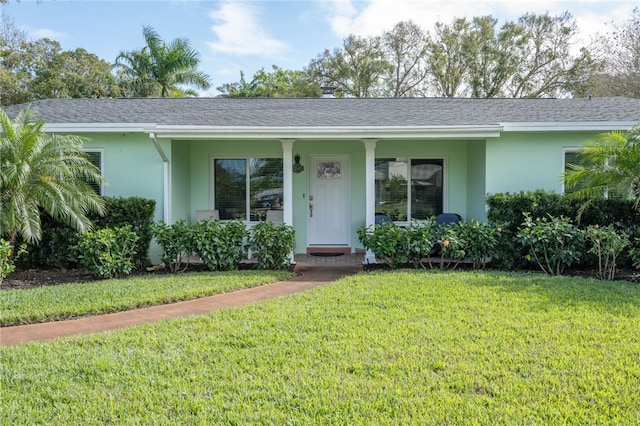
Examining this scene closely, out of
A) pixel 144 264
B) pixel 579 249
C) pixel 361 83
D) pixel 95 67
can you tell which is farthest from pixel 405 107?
pixel 95 67

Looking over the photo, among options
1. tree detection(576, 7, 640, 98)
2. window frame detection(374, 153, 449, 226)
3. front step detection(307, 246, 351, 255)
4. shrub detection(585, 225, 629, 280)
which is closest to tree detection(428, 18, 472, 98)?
tree detection(576, 7, 640, 98)

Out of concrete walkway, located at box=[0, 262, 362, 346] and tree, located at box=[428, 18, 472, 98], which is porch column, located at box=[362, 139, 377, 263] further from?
tree, located at box=[428, 18, 472, 98]

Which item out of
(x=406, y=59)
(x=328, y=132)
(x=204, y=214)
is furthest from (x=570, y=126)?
(x=406, y=59)

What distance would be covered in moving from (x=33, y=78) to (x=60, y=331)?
2653 cm

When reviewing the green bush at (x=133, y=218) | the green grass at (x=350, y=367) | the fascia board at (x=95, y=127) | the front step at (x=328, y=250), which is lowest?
the green grass at (x=350, y=367)

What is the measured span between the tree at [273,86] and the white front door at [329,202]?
19762 mm

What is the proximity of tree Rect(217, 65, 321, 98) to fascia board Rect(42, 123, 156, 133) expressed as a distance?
21.8 meters

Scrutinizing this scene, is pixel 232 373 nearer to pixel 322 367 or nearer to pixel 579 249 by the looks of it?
pixel 322 367

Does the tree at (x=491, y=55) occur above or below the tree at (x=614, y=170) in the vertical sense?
above

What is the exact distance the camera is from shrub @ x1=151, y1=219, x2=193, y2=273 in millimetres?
8227

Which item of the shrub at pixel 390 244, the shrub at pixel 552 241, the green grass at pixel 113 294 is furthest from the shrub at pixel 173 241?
the shrub at pixel 552 241

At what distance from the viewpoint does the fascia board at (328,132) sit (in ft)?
28.8

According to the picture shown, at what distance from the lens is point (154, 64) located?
25.4m

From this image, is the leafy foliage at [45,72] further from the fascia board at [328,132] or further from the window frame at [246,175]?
the fascia board at [328,132]
